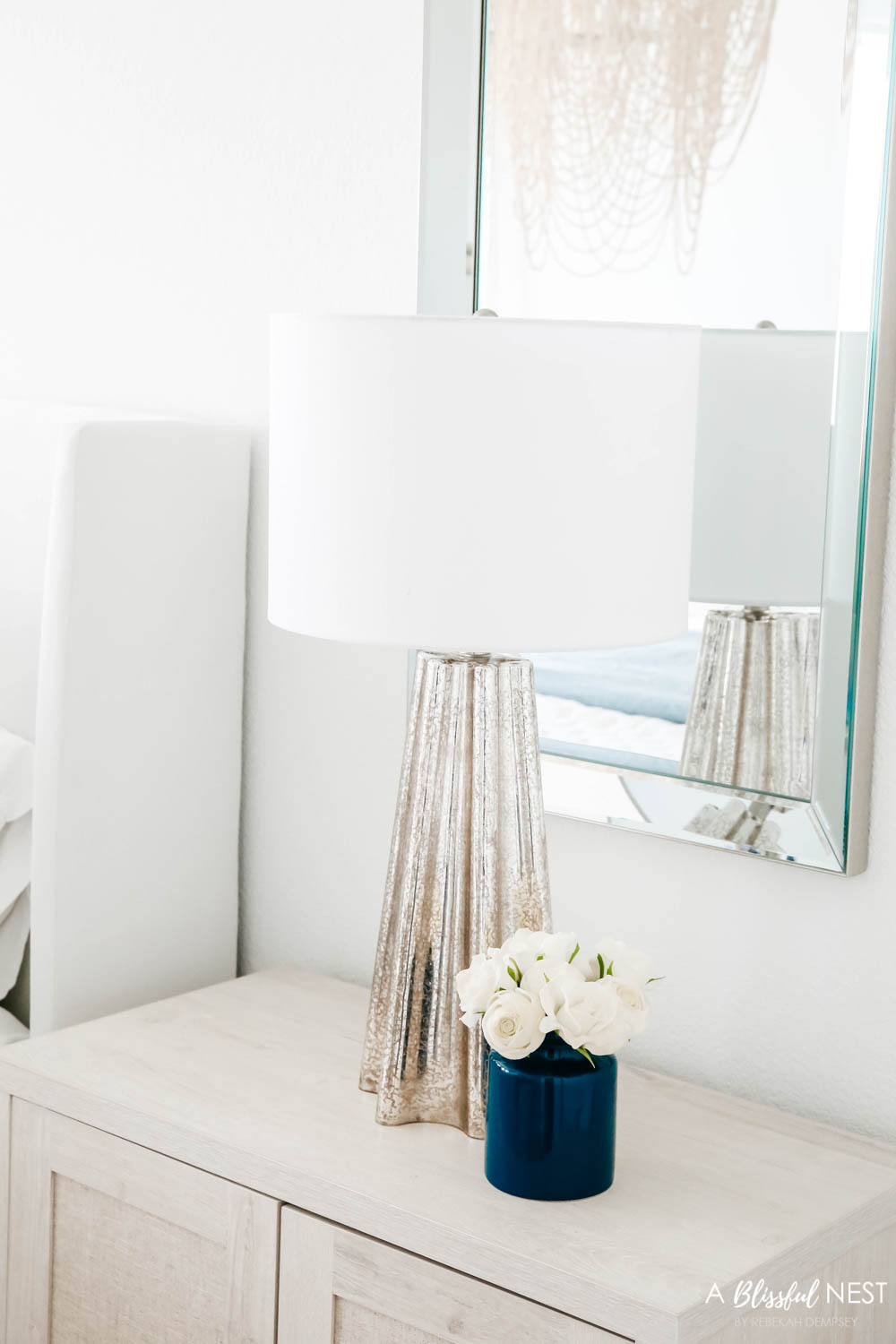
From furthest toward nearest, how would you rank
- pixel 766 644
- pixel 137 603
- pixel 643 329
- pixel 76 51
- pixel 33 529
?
pixel 76 51, pixel 33 529, pixel 137 603, pixel 766 644, pixel 643 329

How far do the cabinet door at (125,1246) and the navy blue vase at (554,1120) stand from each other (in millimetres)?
211

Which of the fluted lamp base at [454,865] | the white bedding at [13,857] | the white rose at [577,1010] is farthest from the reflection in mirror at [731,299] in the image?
the white bedding at [13,857]

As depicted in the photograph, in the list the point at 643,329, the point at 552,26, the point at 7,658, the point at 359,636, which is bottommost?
the point at 7,658

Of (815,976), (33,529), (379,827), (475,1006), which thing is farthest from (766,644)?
(33,529)

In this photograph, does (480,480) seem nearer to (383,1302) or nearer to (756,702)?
(756,702)

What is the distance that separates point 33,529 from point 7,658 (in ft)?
0.53

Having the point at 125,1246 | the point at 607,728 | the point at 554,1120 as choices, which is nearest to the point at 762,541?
the point at 607,728

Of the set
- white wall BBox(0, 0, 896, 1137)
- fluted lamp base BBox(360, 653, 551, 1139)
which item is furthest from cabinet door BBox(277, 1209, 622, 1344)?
white wall BBox(0, 0, 896, 1137)

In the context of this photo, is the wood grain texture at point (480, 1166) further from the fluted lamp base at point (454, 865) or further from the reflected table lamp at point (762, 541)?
the reflected table lamp at point (762, 541)

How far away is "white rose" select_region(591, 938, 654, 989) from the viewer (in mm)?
1130

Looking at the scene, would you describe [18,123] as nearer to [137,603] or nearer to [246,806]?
[137,603]

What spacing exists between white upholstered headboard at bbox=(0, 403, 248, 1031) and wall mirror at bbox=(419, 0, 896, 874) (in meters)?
0.43

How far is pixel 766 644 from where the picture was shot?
1.30m

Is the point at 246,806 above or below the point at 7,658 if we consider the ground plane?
below
